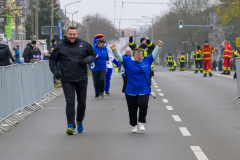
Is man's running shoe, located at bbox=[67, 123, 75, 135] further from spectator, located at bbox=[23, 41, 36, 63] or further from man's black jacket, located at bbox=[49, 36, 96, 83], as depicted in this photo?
spectator, located at bbox=[23, 41, 36, 63]

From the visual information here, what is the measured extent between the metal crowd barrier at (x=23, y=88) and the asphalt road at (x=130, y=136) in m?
0.34

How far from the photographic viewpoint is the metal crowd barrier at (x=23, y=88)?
9.45 meters

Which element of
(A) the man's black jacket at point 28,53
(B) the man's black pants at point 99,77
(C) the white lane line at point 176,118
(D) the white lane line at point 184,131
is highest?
(A) the man's black jacket at point 28,53

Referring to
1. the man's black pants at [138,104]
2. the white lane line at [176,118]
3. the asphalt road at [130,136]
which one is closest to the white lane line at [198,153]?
the asphalt road at [130,136]

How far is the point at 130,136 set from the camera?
317 inches

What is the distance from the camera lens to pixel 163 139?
7.70m

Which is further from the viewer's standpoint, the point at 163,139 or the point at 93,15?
the point at 93,15

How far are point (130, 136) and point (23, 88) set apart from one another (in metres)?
4.12

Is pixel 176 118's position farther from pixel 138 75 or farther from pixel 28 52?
pixel 28 52

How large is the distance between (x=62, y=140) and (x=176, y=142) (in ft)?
5.75

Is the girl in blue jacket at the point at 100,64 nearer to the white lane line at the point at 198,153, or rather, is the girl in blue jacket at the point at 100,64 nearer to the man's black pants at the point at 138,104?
the man's black pants at the point at 138,104

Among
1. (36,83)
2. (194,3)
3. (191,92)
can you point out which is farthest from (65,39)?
(194,3)

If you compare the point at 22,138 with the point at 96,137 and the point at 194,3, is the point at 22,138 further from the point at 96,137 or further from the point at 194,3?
the point at 194,3

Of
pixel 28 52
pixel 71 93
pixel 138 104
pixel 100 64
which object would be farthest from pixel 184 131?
pixel 28 52
